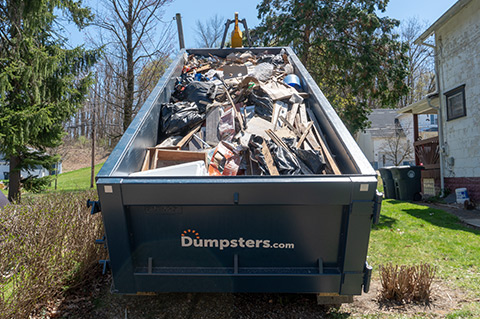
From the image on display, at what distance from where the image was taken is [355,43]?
10.2 m

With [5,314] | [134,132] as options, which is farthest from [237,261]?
[5,314]

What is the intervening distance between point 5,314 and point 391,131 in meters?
32.1

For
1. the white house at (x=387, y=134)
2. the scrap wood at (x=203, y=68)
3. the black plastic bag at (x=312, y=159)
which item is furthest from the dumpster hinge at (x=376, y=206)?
the white house at (x=387, y=134)

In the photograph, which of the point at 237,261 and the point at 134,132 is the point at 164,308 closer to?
the point at 237,261

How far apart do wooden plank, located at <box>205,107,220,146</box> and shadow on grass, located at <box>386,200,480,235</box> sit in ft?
18.4

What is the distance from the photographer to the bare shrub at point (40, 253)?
271cm

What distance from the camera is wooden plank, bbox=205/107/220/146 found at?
383 centimetres

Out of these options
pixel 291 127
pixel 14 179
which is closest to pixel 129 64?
pixel 14 179

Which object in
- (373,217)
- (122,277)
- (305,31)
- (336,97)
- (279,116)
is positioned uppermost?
(305,31)

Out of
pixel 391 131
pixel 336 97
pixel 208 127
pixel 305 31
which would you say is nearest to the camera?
pixel 208 127

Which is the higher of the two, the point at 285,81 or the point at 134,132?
the point at 285,81

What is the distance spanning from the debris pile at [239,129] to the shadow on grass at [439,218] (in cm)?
469

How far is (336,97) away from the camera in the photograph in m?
11.3

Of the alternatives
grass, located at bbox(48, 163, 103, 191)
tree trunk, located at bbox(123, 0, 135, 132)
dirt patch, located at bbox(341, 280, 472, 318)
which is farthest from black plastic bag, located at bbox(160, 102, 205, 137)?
grass, located at bbox(48, 163, 103, 191)
